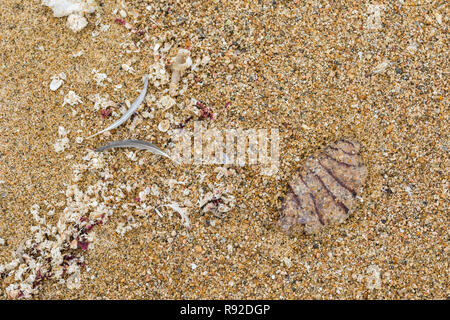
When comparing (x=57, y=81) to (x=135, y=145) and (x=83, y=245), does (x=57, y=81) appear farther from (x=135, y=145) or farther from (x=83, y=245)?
(x=83, y=245)

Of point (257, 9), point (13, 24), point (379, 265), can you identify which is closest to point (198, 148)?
point (257, 9)

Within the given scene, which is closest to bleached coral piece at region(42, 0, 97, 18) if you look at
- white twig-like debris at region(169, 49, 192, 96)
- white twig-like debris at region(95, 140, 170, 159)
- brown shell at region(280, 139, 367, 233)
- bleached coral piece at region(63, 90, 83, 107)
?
bleached coral piece at region(63, 90, 83, 107)

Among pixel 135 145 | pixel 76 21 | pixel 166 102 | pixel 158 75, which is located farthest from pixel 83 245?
pixel 76 21

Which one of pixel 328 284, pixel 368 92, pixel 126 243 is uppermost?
pixel 368 92

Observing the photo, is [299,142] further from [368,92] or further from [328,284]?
[328,284]

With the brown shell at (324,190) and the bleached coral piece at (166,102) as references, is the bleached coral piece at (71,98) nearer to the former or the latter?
the bleached coral piece at (166,102)

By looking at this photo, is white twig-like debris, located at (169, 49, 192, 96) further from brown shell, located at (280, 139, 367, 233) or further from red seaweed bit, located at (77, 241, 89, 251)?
red seaweed bit, located at (77, 241, 89, 251)
